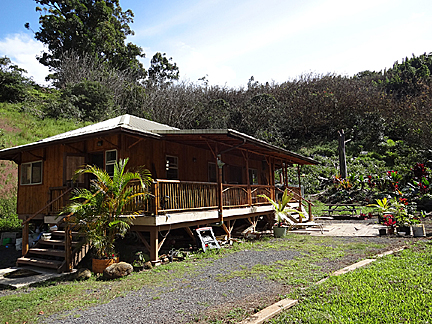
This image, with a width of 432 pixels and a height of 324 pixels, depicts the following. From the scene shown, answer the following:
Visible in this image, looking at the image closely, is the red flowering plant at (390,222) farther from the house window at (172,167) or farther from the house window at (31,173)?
the house window at (31,173)

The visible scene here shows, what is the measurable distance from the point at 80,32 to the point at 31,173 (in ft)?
94.2

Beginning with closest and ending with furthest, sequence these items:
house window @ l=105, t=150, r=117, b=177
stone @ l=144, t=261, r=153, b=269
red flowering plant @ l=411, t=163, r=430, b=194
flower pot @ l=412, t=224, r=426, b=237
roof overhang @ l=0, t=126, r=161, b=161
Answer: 1. stone @ l=144, t=261, r=153, b=269
2. roof overhang @ l=0, t=126, r=161, b=161
3. flower pot @ l=412, t=224, r=426, b=237
4. house window @ l=105, t=150, r=117, b=177
5. red flowering plant @ l=411, t=163, r=430, b=194

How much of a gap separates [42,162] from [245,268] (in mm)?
9039

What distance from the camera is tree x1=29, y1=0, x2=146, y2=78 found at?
35406 mm

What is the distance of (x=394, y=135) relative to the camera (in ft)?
105

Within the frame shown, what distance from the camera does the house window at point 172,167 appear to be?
37.9ft

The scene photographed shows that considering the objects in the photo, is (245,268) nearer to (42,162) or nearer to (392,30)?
(392,30)

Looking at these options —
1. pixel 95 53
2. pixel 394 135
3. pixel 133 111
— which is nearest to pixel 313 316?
pixel 133 111

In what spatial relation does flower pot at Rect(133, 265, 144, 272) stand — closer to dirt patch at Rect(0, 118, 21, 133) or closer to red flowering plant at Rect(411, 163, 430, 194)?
red flowering plant at Rect(411, 163, 430, 194)

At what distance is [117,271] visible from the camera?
698 cm

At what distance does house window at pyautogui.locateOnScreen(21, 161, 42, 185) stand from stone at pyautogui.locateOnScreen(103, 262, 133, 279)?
678cm

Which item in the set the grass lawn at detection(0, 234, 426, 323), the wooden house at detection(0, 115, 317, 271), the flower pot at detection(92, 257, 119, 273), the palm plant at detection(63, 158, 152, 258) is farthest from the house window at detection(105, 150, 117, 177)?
the grass lawn at detection(0, 234, 426, 323)

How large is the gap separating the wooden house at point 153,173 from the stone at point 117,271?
45.0 inches

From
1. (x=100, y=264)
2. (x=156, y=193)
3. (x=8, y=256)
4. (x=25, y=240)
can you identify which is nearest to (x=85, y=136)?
(x=156, y=193)
